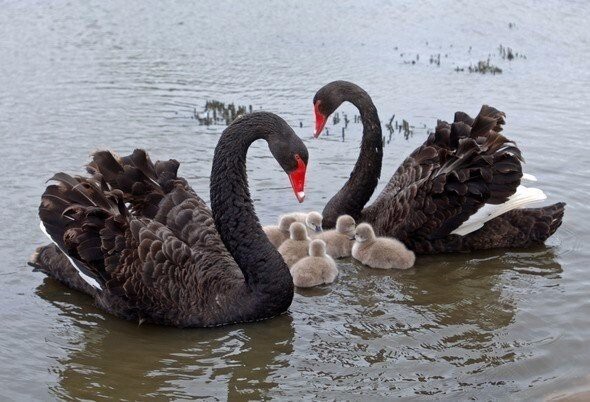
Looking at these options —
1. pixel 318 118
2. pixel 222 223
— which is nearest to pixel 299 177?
pixel 222 223

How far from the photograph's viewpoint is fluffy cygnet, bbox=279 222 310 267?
6738mm

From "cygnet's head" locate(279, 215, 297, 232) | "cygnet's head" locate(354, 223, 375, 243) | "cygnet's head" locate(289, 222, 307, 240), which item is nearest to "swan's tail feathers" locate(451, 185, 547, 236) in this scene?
"cygnet's head" locate(354, 223, 375, 243)

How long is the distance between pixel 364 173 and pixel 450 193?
2.75ft

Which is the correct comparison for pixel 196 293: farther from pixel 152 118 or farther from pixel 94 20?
pixel 94 20

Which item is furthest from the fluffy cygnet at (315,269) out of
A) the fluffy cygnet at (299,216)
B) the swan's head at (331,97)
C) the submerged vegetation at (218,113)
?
the submerged vegetation at (218,113)

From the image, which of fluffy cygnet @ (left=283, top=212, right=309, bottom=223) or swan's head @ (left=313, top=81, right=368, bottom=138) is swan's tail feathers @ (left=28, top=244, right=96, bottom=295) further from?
swan's head @ (left=313, top=81, right=368, bottom=138)

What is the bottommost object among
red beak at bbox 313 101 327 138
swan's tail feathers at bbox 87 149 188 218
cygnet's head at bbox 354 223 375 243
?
cygnet's head at bbox 354 223 375 243

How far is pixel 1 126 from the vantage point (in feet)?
31.0

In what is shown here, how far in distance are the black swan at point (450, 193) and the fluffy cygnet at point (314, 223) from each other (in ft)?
1.23

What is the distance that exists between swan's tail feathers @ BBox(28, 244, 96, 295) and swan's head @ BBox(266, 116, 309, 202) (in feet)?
5.45

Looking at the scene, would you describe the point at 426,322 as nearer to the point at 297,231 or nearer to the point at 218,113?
the point at 297,231

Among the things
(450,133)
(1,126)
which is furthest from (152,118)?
(450,133)

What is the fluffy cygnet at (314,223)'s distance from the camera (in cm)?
696

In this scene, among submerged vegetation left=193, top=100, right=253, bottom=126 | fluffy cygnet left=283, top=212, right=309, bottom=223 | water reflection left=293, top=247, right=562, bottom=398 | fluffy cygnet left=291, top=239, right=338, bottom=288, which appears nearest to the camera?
water reflection left=293, top=247, right=562, bottom=398
